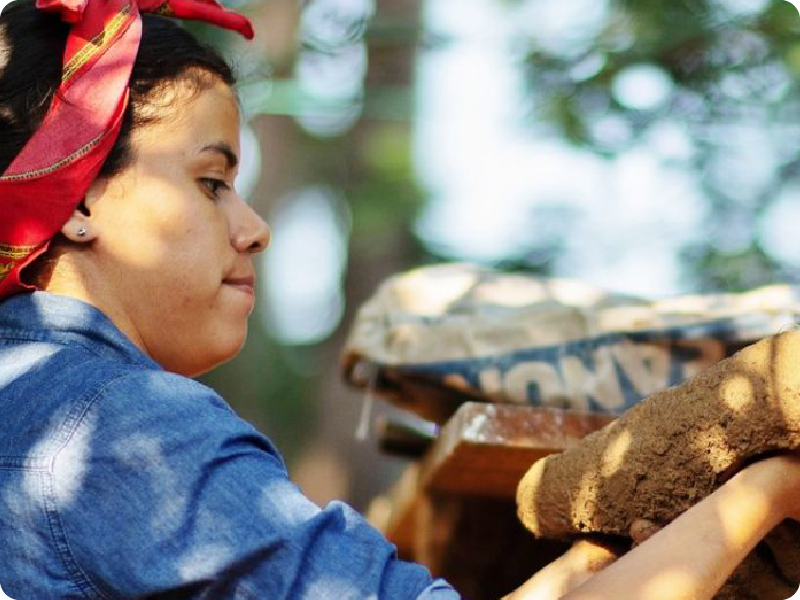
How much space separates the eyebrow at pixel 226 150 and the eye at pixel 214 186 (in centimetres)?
3

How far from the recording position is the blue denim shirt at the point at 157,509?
145cm

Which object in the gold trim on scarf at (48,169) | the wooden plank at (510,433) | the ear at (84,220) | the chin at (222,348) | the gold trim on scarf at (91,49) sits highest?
the gold trim on scarf at (91,49)

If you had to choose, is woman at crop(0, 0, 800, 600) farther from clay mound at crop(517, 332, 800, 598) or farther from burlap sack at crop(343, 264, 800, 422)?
burlap sack at crop(343, 264, 800, 422)

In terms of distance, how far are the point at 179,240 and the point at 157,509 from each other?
546mm

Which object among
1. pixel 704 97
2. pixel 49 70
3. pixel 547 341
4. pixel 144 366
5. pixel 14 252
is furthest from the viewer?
pixel 704 97

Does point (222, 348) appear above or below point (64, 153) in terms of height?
below

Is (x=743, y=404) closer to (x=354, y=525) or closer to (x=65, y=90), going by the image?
(x=354, y=525)

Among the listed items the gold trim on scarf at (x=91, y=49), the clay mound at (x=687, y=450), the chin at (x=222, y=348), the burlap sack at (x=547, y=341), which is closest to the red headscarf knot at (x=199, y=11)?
the gold trim on scarf at (x=91, y=49)

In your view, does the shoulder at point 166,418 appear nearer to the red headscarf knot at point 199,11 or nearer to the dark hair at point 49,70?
the dark hair at point 49,70

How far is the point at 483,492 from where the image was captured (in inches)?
111

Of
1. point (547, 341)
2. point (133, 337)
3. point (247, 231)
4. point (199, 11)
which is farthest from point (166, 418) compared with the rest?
point (547, 341)

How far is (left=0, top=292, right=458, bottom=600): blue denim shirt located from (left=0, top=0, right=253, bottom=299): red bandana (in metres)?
0.31

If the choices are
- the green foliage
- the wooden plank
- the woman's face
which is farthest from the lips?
the green foliage

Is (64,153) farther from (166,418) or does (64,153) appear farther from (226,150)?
(166,418)
